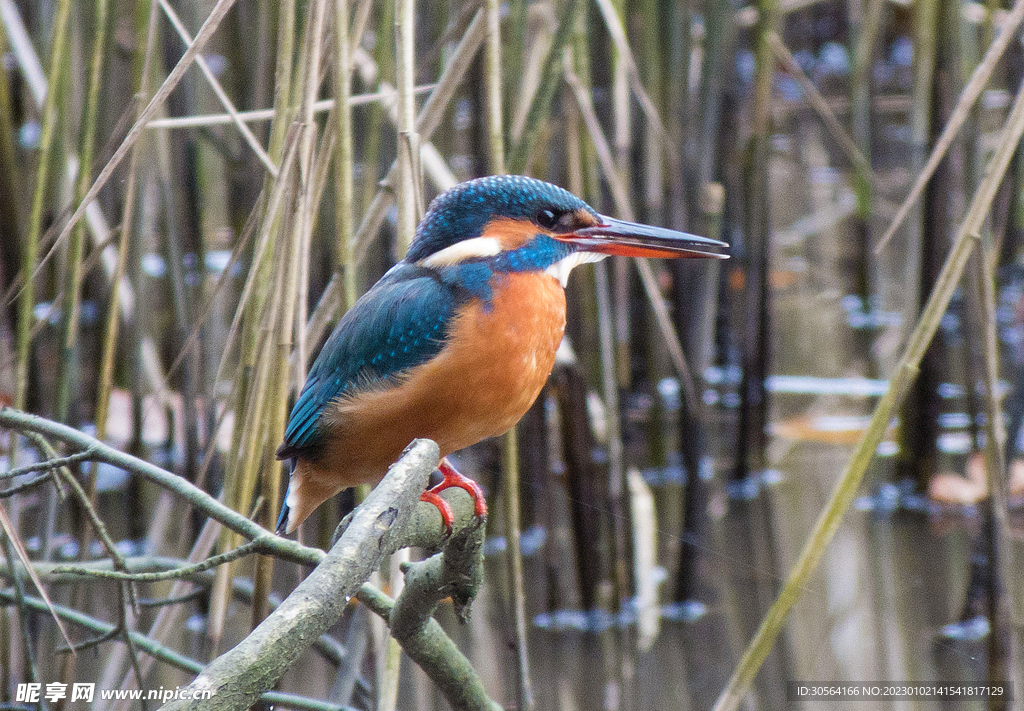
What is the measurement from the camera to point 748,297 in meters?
3.45

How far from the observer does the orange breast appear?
4.79 ft

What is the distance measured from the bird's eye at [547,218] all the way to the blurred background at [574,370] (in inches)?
4.7

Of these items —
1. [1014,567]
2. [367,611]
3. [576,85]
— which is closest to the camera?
[367,611]

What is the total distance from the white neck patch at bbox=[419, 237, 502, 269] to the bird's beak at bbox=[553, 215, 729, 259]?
0.10 metres

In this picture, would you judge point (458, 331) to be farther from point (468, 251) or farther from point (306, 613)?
point (306, 613)

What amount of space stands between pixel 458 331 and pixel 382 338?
0.44 feet

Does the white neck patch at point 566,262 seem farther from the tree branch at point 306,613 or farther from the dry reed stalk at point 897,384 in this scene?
the tree branch at point 306,613

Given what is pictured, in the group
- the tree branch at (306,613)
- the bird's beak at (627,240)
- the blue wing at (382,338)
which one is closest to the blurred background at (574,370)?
the blue wing at (382,338)

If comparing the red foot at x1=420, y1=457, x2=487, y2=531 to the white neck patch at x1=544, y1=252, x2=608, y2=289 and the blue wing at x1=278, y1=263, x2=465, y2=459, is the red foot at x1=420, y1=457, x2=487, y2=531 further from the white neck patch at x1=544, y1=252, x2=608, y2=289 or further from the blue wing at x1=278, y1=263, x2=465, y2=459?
the white neck patch at x1=544, y1=252, x2=608, y2=289

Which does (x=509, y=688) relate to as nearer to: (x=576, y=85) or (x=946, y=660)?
(x=946, y=660)

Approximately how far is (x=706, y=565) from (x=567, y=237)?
1.90 metres

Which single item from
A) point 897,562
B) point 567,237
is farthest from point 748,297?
point 567,237

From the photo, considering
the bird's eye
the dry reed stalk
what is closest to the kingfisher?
the bird's eye

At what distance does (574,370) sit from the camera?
2.75 metres
